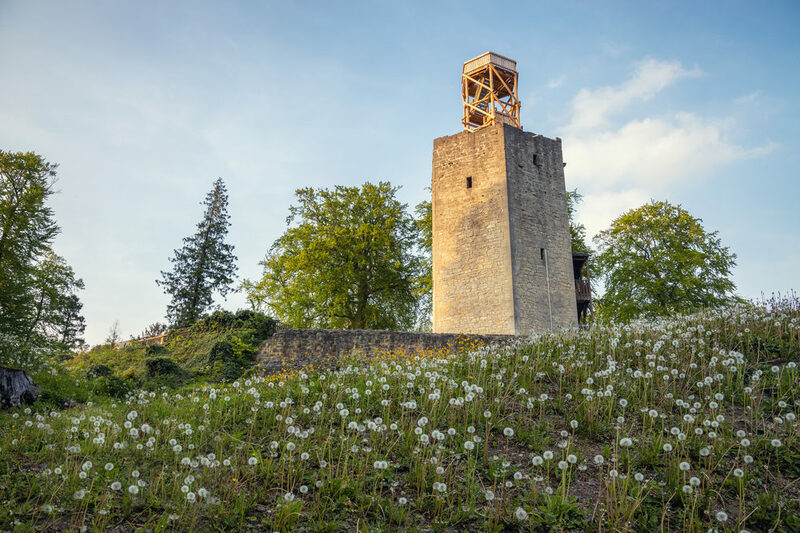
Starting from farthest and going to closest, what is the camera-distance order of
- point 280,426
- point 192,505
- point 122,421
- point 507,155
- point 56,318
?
point 507,155, point 56,318, point 122,421, point 280,426, point 192,505

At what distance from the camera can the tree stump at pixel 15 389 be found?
8.77m

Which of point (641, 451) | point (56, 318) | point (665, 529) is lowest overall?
point (665, 529)

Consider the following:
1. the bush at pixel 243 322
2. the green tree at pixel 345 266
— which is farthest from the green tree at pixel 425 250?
the bush at pixel 243 322

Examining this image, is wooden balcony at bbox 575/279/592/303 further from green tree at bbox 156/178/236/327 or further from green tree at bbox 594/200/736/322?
green tree at bbox 156/178/236/327

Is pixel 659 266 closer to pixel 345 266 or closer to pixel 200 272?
pixel 345 266

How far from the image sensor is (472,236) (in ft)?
63.2

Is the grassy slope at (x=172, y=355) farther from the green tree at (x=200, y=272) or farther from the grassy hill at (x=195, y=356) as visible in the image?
the green tree at (x=200, y=272)

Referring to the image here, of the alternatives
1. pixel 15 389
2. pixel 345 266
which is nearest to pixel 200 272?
pixel 345 266

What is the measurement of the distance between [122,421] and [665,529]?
6.10 metres

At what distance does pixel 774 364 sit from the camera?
261 inches

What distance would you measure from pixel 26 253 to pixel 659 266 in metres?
26.8

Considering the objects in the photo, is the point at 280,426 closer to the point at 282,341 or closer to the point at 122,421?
the point at 122,421

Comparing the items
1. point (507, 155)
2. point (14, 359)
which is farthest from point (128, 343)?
point (507, 155)

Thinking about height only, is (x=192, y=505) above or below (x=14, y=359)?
below
